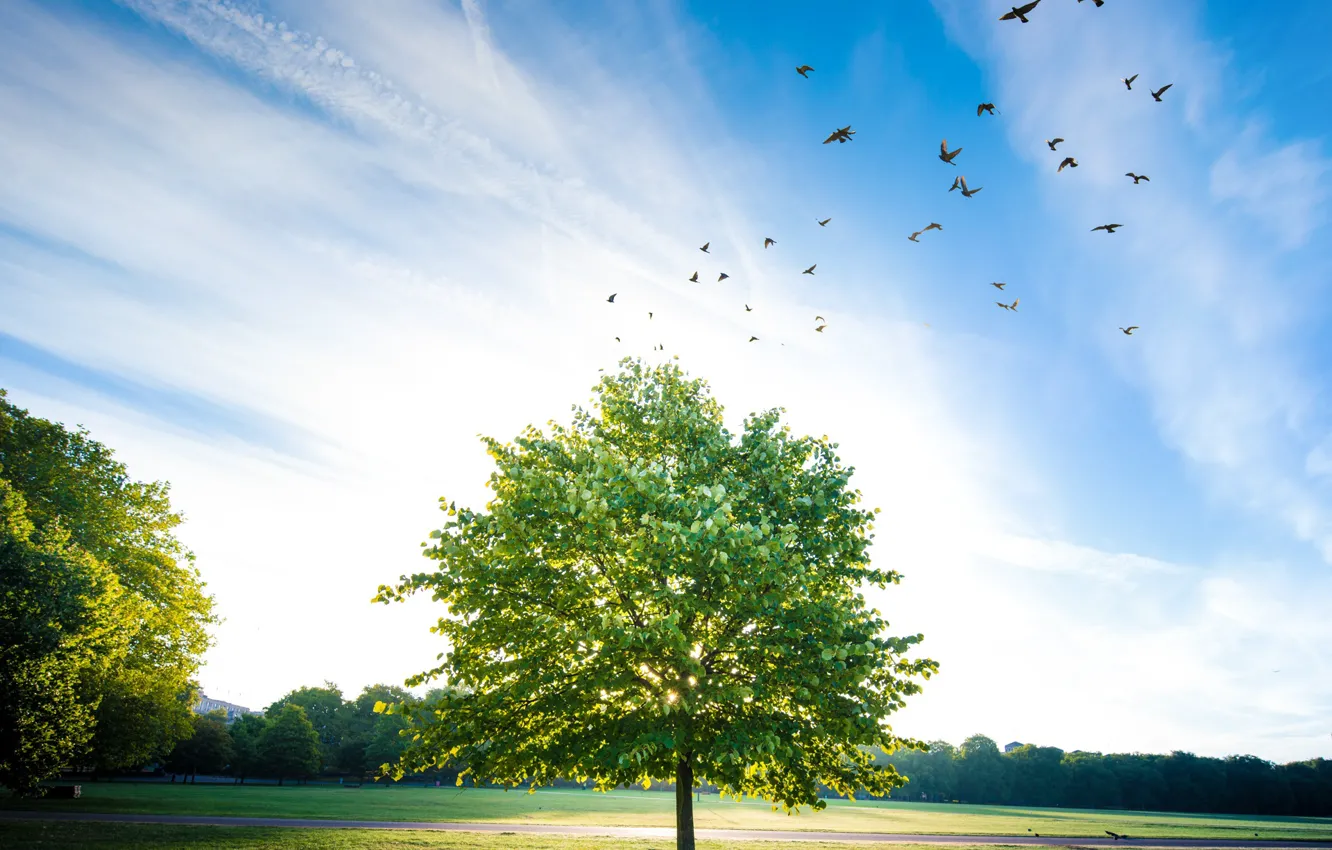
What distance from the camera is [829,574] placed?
17.2 m

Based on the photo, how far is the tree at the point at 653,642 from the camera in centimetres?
1399

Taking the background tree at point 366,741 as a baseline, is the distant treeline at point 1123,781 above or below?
below

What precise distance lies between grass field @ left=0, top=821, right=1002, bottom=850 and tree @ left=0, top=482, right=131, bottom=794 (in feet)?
10.1

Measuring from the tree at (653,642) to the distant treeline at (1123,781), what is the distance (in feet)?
465

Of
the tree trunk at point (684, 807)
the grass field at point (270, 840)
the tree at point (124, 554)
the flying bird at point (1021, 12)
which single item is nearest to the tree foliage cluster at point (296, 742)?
the tree at point (124, 554)

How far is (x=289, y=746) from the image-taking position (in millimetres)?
98938

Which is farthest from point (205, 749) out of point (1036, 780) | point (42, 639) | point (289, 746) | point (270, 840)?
point (1036, 780)

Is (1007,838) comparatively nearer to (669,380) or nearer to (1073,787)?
(669,380)

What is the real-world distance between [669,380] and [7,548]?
95.4 feet

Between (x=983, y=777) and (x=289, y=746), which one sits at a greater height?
(x=289, y=746)

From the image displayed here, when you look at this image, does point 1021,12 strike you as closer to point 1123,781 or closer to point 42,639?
point 42,639

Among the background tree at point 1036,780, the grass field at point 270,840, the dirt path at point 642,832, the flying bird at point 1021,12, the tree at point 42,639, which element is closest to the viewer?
the flying bird at point 1021,12

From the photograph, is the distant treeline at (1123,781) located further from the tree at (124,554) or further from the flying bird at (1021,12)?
the flying bird at (1021,12)

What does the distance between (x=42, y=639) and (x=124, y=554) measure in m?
8.63
